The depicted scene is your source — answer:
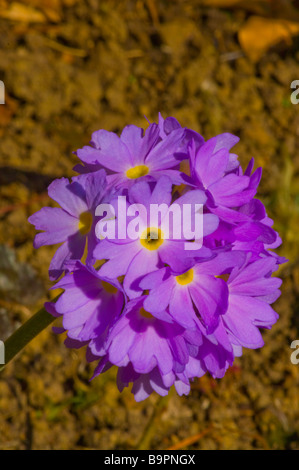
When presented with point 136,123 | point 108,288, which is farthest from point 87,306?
point 136,123

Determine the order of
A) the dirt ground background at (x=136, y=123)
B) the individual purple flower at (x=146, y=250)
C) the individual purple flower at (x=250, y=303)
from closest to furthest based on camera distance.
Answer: the individual purple flower at (x=146, y=250) → the individual purple flower at (x=250, y=303) → the dirt ground background at (x=136, y=123)

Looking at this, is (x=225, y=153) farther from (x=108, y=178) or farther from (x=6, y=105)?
(x=6, y=105)

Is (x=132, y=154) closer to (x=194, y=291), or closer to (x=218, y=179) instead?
(x=218, y=179)

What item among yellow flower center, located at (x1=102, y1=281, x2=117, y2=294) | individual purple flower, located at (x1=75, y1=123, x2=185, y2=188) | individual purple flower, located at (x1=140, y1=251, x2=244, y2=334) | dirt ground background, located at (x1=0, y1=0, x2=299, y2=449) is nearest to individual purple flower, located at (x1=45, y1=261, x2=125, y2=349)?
yellow flower center, located at (x1=102, y1=281, x2=117, y2=294)

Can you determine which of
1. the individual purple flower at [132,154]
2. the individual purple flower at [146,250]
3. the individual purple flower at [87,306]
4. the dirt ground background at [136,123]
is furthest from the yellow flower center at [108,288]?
the dirt ground background at [136,123]

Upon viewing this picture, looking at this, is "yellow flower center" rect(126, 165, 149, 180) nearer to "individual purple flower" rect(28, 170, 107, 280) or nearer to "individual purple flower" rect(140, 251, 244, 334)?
"individual purple flower" rect(28, 170, 107, 280)

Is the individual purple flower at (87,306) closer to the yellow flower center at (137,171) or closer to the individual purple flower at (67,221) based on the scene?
the individual purple flower at (67,221)

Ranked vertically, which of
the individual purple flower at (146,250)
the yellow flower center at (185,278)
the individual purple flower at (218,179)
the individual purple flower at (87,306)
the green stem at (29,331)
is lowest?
the green stem at (29,331)
